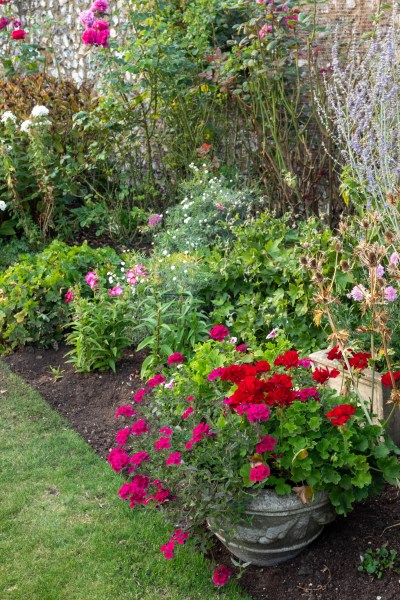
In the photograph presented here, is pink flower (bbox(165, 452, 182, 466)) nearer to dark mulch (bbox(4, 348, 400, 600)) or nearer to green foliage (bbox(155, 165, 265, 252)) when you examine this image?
dark mulch (bbox(4, 348, 400, 600))

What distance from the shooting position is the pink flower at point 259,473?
2.60 metres

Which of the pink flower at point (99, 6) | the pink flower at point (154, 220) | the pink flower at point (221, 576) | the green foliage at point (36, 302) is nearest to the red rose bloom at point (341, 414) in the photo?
the pink flower at point (221, 576)

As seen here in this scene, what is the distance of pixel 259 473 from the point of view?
8.54ft

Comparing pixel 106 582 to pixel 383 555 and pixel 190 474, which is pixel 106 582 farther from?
pixel 383 555

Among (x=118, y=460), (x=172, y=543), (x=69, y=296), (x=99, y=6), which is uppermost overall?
(x=99, y=6)

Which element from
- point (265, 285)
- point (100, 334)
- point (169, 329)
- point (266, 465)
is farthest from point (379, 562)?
point (100, 334)

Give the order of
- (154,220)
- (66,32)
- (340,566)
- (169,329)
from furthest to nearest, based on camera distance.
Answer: (66,32) < (154,220) < (169,329) < (340,566)

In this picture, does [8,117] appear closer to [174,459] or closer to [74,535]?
[74,535]

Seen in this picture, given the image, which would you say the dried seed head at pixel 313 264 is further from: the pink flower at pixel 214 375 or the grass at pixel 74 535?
the grass at pixel 74 535

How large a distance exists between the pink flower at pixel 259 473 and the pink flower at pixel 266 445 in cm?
8

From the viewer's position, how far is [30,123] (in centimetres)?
626

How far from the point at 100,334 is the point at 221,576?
2229 millimetres

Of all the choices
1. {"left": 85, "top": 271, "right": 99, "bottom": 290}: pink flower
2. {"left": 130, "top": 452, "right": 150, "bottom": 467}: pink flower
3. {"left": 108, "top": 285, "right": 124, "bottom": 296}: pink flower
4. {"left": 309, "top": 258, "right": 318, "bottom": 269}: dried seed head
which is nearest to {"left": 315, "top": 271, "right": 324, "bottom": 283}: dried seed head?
{"left": 309, "top": 258, "right": 318, "bottom": 269}: dried seed head

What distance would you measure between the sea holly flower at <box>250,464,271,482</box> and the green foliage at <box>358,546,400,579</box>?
21.9 inches
